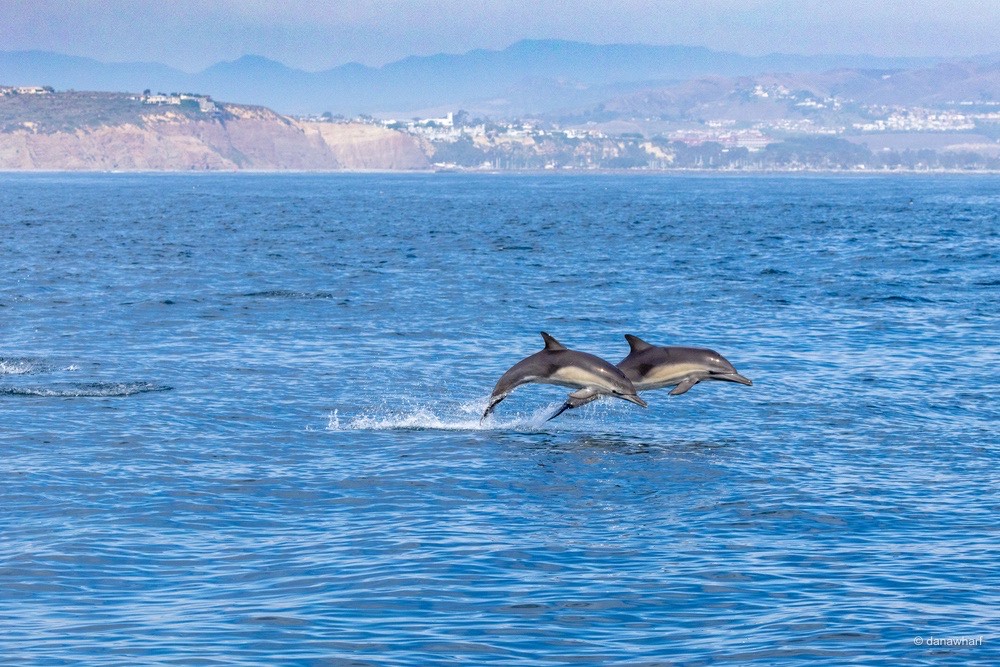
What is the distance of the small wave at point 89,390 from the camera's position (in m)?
26.1

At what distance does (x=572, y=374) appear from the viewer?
22375mm

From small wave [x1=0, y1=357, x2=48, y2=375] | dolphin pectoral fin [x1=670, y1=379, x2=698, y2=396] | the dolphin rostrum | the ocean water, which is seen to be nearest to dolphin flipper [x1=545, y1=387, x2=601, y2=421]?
the dolphin rostrum

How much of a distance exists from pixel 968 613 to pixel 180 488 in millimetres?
10512

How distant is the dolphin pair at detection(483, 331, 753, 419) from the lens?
22.3 metres

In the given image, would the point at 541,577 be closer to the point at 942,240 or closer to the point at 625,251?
the point at 625,251

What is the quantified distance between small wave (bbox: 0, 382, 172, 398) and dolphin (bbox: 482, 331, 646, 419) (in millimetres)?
8173

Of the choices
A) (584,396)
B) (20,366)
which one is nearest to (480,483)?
(584,396)

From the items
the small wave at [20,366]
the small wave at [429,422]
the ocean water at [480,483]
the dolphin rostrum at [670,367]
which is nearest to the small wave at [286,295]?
the ocean water at [480,483]

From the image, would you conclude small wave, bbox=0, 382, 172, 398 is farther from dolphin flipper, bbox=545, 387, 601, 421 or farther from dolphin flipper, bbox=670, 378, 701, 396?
dolphin flipper, bbox=670, 378, 701, 396

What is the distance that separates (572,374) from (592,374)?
1.07 ft

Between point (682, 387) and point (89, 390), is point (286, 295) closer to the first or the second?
point (89, 390)

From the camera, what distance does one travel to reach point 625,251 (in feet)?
227

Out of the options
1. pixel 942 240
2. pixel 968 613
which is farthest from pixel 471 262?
pixel 968 613

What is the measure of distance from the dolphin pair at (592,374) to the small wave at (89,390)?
757 centimetres
